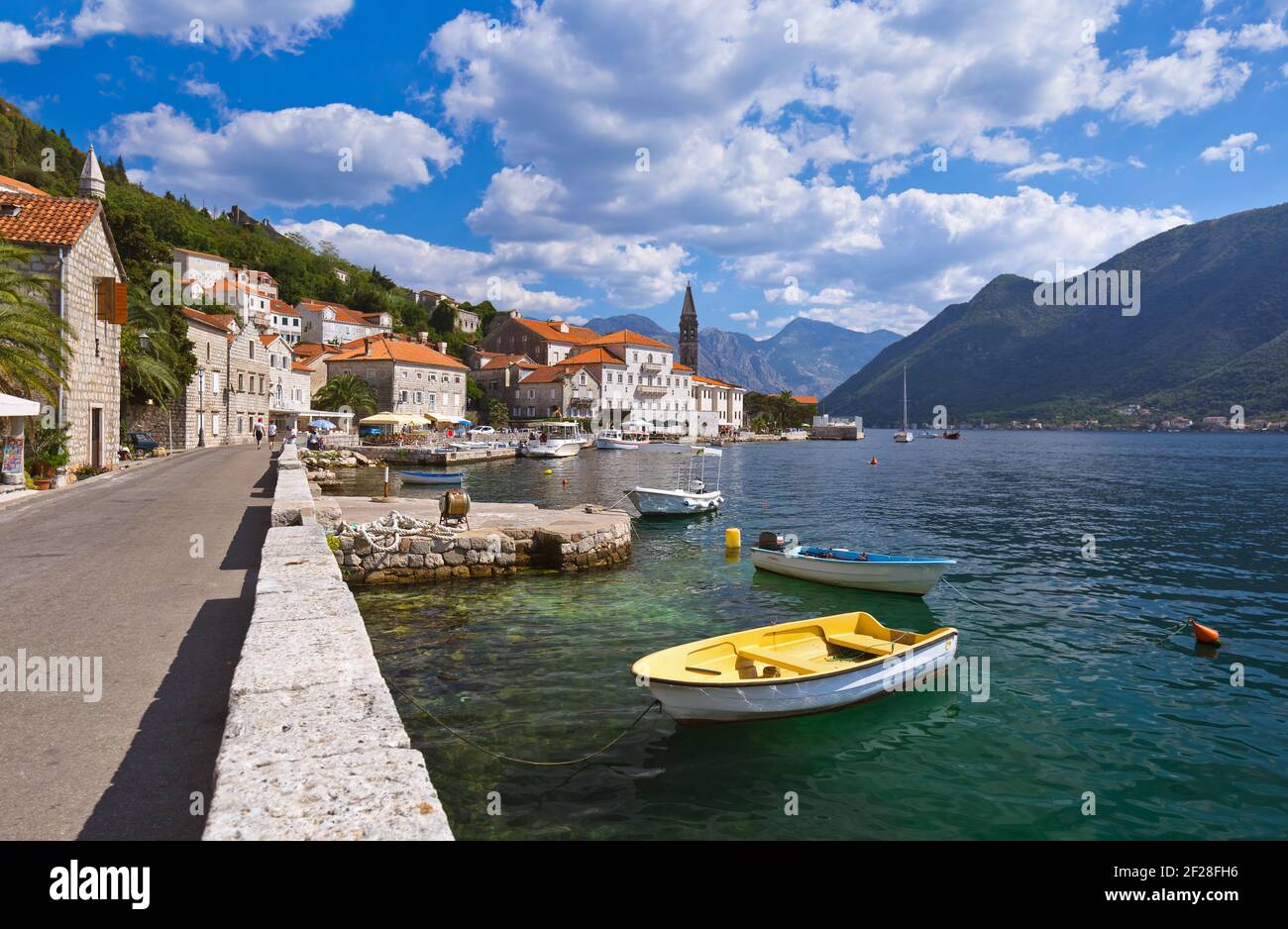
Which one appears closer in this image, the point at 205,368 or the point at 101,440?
the point at 101,440

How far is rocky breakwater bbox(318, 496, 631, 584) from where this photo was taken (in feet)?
52.9

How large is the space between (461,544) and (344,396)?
64835 mm

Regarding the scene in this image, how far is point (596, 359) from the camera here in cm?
11088

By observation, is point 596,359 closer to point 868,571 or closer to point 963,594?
point 868,571

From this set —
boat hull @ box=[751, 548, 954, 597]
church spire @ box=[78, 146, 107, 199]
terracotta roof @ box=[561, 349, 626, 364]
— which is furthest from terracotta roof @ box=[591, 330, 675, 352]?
boat hull @ box=[751, 548, 954, 597]

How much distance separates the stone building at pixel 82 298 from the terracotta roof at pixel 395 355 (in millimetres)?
52899

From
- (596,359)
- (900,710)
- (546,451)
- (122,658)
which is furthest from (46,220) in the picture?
(596,359)

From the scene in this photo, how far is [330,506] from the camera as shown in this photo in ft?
61.2

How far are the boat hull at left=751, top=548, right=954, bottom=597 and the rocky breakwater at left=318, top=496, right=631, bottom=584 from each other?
4.82m
